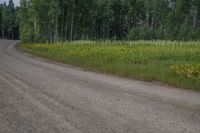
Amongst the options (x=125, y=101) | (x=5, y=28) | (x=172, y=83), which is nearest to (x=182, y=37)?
(x=172, y=83)

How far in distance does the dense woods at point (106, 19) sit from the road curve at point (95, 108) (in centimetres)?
5020

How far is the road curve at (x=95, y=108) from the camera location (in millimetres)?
7547

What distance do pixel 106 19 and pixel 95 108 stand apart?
86.8 metres

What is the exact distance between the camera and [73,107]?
30.8ft

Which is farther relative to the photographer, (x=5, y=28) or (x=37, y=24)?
(x=5, y=28)

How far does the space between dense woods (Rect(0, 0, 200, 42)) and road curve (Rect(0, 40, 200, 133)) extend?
165ft

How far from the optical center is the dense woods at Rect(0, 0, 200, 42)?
6538cm

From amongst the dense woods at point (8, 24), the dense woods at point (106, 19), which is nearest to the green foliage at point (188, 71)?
the dense woods at point (106, 19)

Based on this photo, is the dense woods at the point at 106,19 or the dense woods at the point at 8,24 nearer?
the dense woods at the point at 106,19

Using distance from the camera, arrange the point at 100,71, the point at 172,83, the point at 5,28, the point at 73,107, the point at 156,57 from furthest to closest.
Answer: the point at 5,28
the point at 156,57
the point at 100,71
the point at 172,83
the point at 73,107

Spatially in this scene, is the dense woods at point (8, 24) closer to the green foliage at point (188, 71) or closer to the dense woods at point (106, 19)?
the dense woods at point (106, 19)

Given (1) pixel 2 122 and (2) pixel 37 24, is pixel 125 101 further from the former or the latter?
(2) pixel 37 24

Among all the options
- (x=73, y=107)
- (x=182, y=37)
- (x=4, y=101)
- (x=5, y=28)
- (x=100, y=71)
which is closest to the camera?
(x=73, y=107)

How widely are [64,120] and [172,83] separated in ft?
23.4
